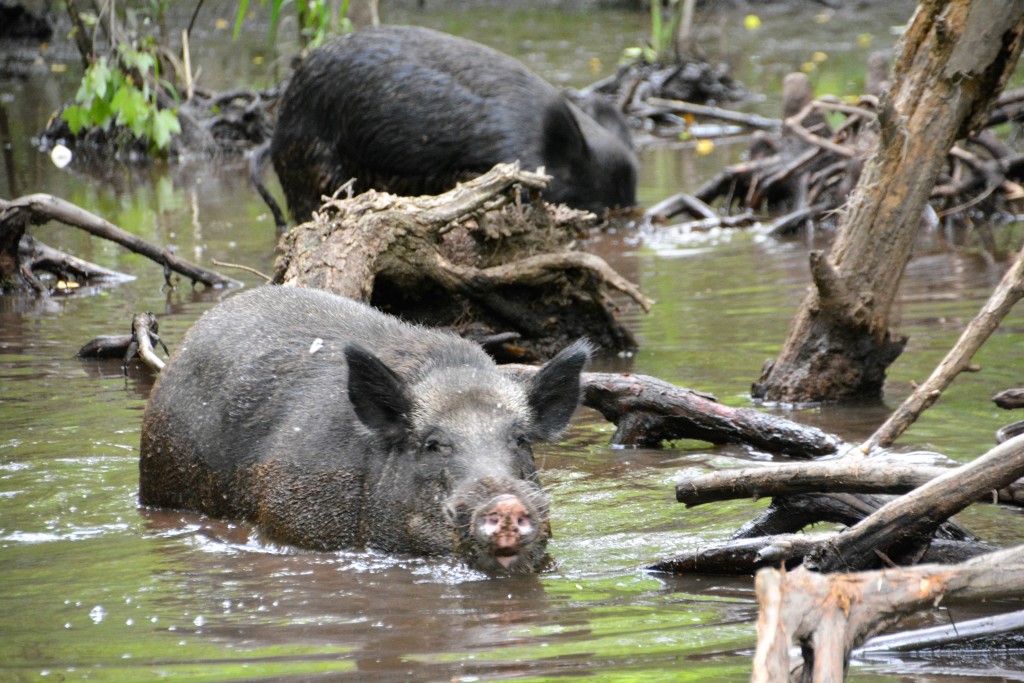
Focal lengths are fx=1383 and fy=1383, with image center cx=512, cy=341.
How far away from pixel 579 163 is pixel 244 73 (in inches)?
531

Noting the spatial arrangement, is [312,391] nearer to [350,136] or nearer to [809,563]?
[809,563]

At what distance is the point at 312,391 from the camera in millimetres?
5629

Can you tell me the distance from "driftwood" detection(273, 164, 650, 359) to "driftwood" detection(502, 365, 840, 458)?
4.34ft

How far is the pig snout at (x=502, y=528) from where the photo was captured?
457 cm

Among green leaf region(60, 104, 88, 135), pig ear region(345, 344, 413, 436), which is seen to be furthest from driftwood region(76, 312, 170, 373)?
green leaf region(60, 104, 88, 135)

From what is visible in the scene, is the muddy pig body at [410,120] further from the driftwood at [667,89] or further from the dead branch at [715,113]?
the driftwood at [667,89]

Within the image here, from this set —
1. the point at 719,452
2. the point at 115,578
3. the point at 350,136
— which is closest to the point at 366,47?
the point at 350,136

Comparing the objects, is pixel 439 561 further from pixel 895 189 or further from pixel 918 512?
pixel 895 189

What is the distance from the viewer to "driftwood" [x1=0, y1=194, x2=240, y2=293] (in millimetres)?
9547

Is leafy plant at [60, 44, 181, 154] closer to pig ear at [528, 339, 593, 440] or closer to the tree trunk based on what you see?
the tree trunk

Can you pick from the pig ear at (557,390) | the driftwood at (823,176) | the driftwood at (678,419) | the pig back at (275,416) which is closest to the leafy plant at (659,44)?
the driftwood at (823,176)

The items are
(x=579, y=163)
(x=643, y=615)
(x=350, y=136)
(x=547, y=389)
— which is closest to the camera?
(x=643, y=615)

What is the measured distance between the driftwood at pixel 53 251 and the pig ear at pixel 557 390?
514cm

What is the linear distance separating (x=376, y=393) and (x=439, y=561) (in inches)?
26.6
